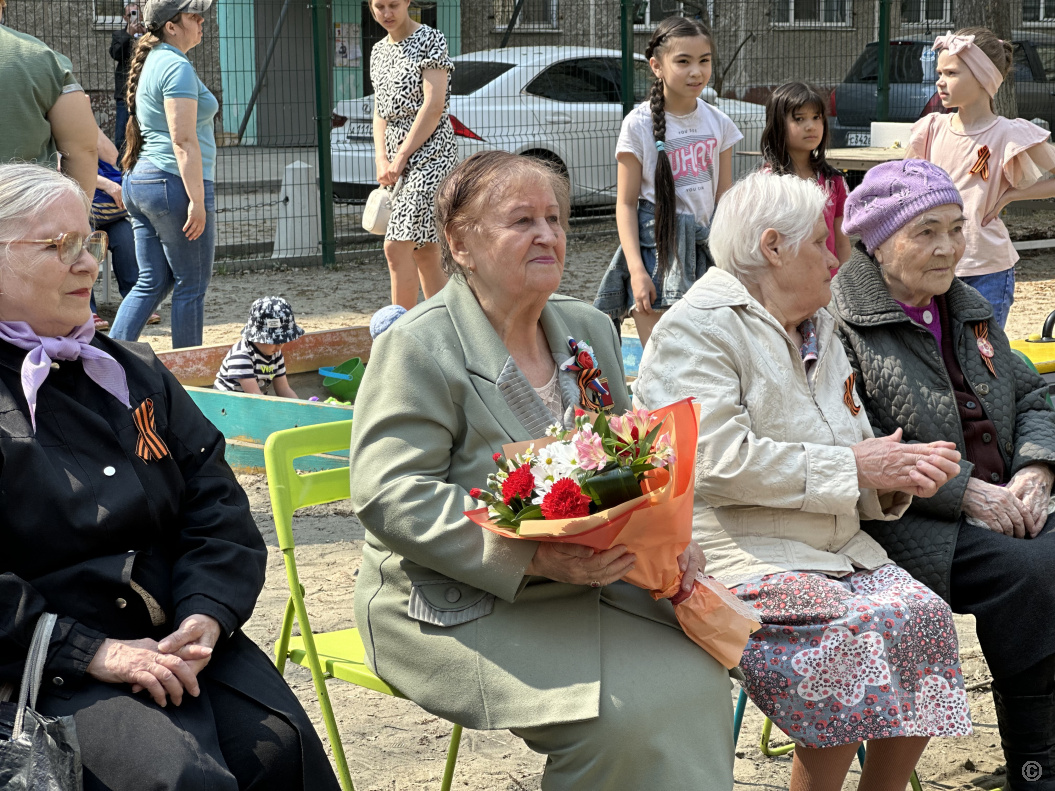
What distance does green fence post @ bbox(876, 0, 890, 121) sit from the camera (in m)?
14.9

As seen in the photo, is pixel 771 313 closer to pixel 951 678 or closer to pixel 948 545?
pixel 948 545

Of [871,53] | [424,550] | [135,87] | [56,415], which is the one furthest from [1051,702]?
[871,53]

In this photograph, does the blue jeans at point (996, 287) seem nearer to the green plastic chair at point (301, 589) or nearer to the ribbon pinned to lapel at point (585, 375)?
the ribbon pinned to lapel at point (585, 375)

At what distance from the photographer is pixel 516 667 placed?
2.52 m

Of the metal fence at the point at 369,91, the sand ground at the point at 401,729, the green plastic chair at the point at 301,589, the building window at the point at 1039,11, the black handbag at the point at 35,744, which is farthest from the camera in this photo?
the building window at the point at 1039,11

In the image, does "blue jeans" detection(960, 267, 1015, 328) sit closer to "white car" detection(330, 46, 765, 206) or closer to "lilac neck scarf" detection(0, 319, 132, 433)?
"lilac neck scarf" detection(0, 319, 132, 433)

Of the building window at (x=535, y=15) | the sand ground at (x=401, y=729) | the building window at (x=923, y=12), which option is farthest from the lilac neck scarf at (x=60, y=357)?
the building window at (x=923, y=12)

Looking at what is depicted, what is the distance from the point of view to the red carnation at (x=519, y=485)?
7.79 ft

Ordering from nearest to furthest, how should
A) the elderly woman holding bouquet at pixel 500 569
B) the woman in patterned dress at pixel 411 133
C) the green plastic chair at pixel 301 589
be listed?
the elderly woman holding bouquet at pixel 500 569 → the green plastic chair at pixel 301 589 → the woman in patterned dress at pixel 411 133

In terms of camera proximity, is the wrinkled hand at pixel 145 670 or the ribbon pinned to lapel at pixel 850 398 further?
the ribbon pinned to lapel at pixel 850 398

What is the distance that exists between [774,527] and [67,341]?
169cm

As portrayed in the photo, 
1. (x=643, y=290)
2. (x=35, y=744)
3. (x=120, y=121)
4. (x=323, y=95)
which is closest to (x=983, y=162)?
(x=643, y=290)

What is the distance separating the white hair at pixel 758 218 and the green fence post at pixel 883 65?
42.0ft

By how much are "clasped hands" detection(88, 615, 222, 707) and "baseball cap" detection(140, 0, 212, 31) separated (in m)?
4.38
